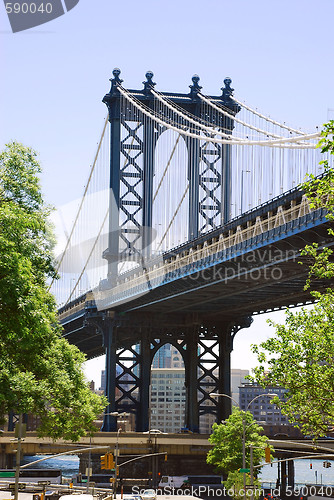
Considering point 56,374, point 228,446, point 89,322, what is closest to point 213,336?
point 89,322

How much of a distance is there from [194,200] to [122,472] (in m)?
28.7

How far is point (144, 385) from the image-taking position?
9281 centimetres

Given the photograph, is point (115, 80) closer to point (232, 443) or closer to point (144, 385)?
point (144, 385)

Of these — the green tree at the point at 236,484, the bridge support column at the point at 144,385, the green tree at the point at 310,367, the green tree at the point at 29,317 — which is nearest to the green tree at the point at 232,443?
the green tree at the point at 236,484

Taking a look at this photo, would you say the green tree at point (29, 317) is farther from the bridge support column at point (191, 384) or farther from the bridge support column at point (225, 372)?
the bridge support column at point (225, 372)

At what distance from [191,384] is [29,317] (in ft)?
240

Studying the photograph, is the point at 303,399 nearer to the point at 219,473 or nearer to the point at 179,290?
the point at 179,290

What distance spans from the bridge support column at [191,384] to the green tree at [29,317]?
53.2 meters

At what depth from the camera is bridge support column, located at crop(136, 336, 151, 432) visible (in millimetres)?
92250

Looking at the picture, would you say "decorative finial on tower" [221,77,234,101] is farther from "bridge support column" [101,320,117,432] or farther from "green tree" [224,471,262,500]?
"green tree" [224,471,262,500]

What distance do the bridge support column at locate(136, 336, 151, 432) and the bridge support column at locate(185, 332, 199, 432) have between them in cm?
443

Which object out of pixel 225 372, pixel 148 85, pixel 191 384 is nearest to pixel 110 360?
pixel 191 384

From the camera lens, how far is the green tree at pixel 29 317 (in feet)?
72.1

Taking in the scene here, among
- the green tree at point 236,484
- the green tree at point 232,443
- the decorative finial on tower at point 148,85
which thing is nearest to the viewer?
the green tree at point 236,484
